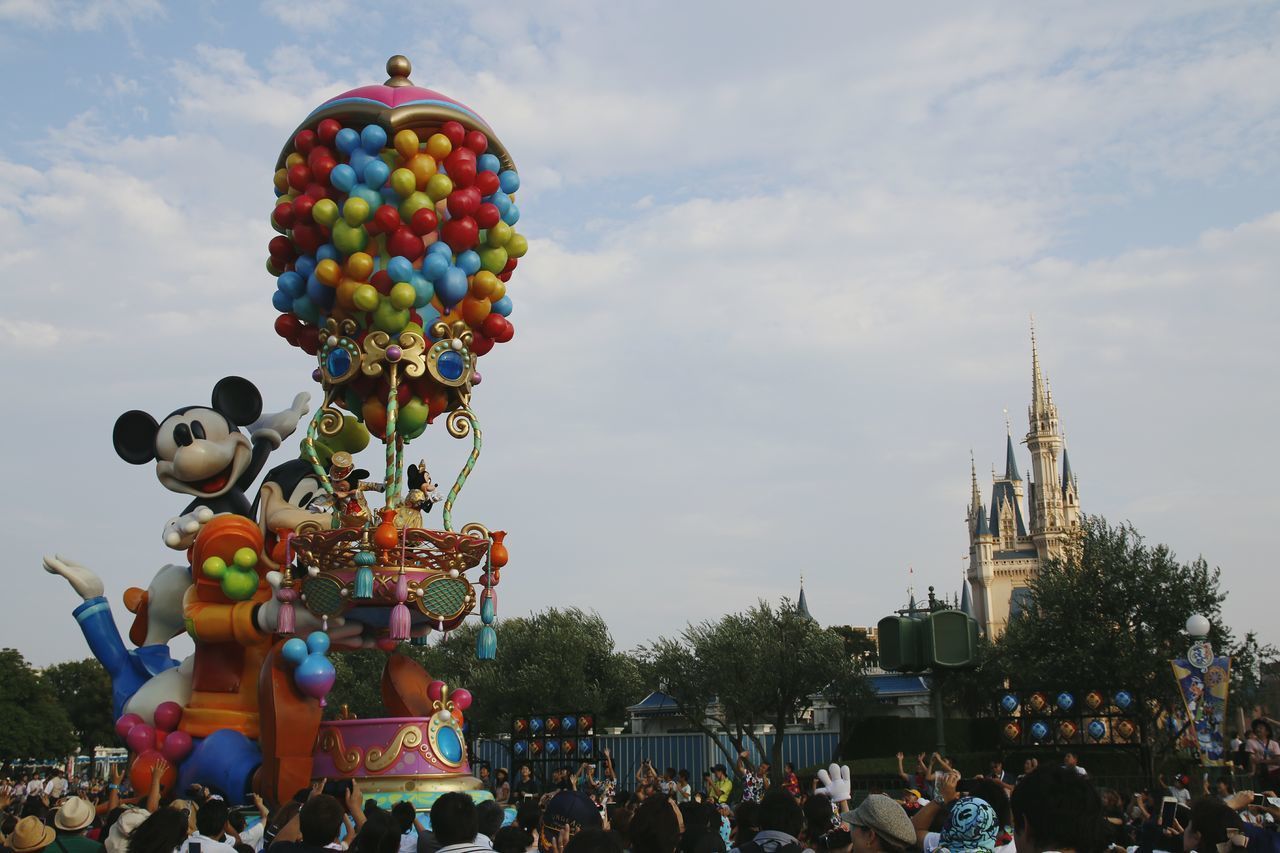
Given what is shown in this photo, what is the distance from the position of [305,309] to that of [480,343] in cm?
276

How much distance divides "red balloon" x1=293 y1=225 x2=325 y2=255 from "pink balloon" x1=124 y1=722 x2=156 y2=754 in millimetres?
7483

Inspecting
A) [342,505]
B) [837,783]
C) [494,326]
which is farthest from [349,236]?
[837,783]

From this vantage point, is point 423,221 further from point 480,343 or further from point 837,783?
point 837,783

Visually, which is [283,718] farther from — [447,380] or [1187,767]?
[1187,767]

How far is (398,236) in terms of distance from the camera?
57.0ft

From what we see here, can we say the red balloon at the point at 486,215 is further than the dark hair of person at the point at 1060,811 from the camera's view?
Yes

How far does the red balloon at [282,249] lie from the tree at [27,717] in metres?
49.8

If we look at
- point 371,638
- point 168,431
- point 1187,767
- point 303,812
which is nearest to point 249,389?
point 168,431

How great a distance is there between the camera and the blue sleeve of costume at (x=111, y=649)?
1872cm

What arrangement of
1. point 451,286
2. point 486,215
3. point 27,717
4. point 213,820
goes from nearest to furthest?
point 213,820, point 451,286, point 486,215, point 27,717

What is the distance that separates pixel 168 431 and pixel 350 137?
565 cm

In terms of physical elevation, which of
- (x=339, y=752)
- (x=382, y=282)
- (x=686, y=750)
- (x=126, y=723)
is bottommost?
(x=686, y=750)

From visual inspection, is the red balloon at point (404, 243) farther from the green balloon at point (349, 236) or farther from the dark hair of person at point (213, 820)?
the dark hair of person at point (213, 820)

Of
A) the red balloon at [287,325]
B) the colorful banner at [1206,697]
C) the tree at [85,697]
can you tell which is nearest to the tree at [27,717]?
the tree at [85,697]
